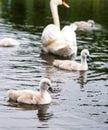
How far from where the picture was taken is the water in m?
12.9

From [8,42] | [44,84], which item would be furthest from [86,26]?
[44,84]

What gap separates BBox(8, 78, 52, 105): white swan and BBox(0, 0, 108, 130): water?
0.63 feet

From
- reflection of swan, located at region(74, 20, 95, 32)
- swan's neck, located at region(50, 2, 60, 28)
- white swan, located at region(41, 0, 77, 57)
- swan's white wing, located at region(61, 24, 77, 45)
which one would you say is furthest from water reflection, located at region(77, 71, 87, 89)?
reflection of swan, located at region(74, 20, 95, 32)

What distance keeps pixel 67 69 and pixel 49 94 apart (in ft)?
12.7

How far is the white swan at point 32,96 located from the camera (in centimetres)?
1434

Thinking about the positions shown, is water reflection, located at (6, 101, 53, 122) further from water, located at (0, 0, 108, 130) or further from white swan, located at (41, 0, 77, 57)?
white swan, located at (41, 0, 77, 57)

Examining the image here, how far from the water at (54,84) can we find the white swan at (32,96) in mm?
192

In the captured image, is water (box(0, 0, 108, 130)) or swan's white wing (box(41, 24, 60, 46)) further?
swan's white wing (box(41, 24, 60, 46))

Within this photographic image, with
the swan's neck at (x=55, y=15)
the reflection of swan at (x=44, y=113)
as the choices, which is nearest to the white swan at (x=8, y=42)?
the swan's neck at (x=55, y=15)

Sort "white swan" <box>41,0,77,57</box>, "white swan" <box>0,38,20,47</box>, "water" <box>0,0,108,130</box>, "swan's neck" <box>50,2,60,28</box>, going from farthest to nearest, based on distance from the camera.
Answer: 1. "swan's neck" <box>50,2,60,28</box>
2. "white swan" <box>0,38,20,47</box>
3. "white swan" <box>41,0,77,57</box>
4. "water" <box>0,0,108,130</box>

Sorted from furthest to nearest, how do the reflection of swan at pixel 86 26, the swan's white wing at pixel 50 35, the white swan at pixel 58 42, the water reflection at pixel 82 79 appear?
the reflection of swan at pixel 86 26 < the swan's white wing at pixel 50 35 < the white swan at pixel 58 42 < the water reflection at pixel 82 79

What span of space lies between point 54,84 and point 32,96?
2234 mm

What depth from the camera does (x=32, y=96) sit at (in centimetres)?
1437

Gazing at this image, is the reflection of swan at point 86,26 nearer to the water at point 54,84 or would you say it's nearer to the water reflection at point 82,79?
the water at point 54,84
